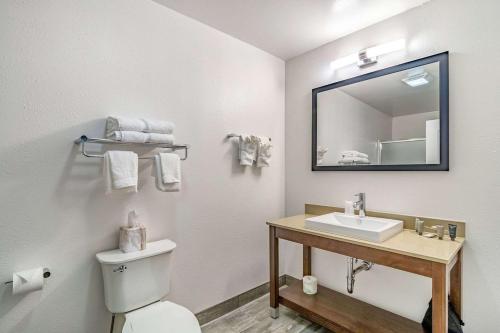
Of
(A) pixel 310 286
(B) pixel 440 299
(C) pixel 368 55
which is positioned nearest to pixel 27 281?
(A) pixel 310 286

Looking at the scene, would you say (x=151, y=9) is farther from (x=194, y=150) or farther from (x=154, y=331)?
(x=154, y=331)

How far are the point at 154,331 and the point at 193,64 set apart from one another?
1725 mm

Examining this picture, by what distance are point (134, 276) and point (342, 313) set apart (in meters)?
1.46

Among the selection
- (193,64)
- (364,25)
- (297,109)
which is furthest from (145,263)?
(364,25)

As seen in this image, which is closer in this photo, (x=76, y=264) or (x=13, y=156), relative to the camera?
(x=13, y=156)

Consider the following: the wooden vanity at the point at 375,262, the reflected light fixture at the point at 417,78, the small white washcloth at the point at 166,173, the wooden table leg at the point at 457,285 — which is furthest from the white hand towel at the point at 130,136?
the wooden table leg at the point at 457,285

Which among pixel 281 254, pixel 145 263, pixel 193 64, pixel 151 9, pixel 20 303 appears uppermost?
pixel 151 9

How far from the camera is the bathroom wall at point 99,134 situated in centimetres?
125

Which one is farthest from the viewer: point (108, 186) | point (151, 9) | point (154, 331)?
point (151, 9)

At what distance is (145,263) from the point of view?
4.75 feet

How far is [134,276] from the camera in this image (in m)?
1.40

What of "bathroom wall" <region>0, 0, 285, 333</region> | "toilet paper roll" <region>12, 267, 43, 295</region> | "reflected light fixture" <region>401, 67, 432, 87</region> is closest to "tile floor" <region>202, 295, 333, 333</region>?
"bathroom wall" <region>0, 0, 285, 333</region>

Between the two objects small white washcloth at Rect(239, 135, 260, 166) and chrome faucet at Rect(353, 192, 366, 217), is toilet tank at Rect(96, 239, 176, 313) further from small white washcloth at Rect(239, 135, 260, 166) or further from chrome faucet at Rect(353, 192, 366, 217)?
chrome faucet at Rect(353, 192, 366, 217)

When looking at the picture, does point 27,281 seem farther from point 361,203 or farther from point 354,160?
point 354,160
